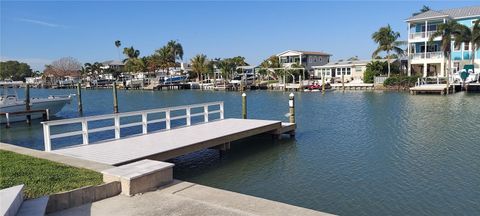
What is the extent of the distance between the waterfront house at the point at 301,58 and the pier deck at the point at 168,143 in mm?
73420

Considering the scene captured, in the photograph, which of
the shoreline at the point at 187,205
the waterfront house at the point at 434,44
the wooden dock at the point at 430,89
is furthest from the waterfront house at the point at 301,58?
the shoreline at the point at 187,205

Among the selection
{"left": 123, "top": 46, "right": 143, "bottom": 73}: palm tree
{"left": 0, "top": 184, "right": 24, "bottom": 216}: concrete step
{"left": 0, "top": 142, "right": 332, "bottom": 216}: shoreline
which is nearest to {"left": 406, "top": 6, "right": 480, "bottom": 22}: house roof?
{"left": 0, "top": 142, "right": 332, "bottom": 216}: shoreline

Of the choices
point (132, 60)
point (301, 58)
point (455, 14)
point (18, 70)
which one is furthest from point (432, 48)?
point (18, 70)

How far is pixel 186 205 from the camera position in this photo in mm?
7594

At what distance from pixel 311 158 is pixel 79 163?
9.61m

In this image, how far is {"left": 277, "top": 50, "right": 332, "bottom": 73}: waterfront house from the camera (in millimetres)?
92938

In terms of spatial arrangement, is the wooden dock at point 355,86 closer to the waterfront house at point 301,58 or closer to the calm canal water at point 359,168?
the waterfront house at point 301,58

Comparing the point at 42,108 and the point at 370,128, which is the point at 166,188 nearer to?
the point at 370,128

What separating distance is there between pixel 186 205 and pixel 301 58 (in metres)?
87.9

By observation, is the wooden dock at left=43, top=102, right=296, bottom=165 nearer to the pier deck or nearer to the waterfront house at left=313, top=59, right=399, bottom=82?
the pier deck

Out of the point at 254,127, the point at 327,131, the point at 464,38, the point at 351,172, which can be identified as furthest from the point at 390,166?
the point at 464,38

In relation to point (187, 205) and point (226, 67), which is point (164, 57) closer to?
point (226, 67)

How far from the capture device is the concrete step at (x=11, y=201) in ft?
18.6

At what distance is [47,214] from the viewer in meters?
7.09
